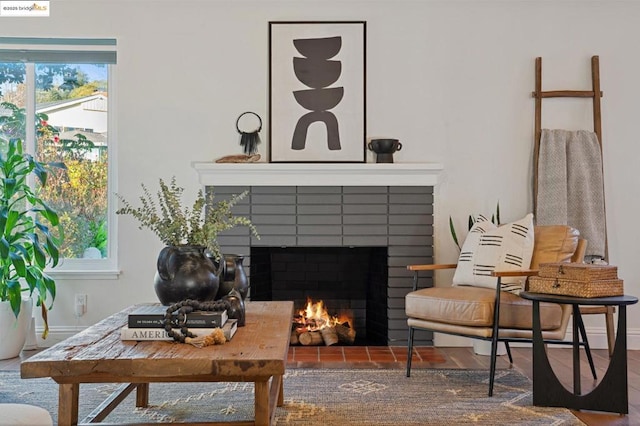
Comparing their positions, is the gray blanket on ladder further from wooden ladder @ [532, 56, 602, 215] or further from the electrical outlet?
the electrical outlet

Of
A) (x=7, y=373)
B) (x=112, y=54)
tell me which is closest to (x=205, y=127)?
(x=112, y=54)

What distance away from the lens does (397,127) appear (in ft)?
13.8

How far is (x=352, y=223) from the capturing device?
4148 mm

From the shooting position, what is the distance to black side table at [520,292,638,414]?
8.46 feet

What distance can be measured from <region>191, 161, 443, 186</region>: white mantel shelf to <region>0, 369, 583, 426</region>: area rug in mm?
1277

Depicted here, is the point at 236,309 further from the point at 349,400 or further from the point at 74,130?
the point at 74,130

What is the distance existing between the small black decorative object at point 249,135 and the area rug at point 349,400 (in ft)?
5.04

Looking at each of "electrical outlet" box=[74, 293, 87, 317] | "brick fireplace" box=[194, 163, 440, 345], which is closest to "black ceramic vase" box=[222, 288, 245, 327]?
"brick fireplace" box=[194, 163, 440, 345]

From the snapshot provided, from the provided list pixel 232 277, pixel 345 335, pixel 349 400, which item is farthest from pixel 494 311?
pixel 345 335

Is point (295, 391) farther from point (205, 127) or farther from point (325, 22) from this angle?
point (325, 22)

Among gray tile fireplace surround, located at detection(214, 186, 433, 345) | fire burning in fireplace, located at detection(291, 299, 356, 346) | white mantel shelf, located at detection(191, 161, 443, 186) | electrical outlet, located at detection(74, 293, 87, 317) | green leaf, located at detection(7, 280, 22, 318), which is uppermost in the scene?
white mantel shelf, located at detection(191, 161, 443, 186)

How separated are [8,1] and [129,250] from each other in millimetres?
1867

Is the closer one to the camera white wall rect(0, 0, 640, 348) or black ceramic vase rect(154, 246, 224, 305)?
black ceramic vase rect(154, 246, 224, 305)

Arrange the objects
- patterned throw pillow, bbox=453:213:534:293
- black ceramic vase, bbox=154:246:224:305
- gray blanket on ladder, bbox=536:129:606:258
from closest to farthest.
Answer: black ceramic vase, bbox=154:246:224:305
patterned throw pillow, bbox=453:213:534:293
gray blanket on ladder, bbox=536:129:606:258
